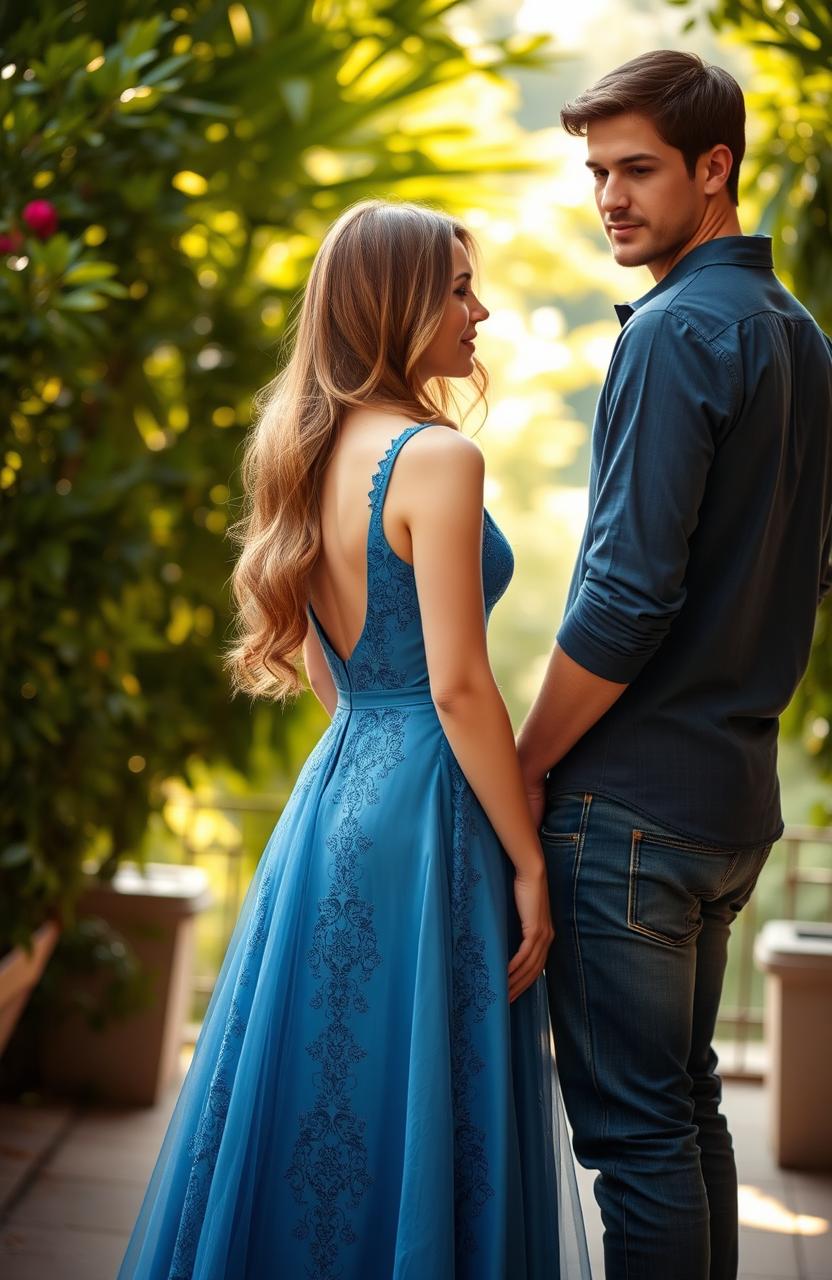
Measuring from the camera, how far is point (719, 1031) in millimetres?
6219

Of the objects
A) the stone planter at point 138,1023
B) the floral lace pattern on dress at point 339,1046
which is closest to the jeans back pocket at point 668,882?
the floral lace pattern on dress at point 339,1046

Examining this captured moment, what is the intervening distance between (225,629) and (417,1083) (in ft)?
6.42

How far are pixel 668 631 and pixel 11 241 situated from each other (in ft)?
4.38

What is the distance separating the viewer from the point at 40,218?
87.3 inches

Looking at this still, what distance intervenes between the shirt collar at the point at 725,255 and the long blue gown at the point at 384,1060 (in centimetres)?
36

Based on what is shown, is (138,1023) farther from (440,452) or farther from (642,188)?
(642,188)

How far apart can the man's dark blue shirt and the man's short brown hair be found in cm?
12

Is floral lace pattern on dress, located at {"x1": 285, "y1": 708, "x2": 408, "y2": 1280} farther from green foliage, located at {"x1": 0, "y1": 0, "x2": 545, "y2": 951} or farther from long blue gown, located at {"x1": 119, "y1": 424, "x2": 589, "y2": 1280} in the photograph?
green foliage, located at {"x1": 0, "y1": 0, "x2": 545, "y2": 951}

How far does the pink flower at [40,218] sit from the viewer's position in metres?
2.21

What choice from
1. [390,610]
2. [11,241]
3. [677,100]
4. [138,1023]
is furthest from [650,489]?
[138,1023]

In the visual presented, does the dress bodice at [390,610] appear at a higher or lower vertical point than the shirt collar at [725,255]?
lower

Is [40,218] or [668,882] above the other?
[40,218]

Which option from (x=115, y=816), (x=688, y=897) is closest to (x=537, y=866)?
(x=688, y=897)

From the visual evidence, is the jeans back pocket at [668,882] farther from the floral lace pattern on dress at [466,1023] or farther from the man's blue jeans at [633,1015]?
the floral lace pattern on dress at [466,1023]
